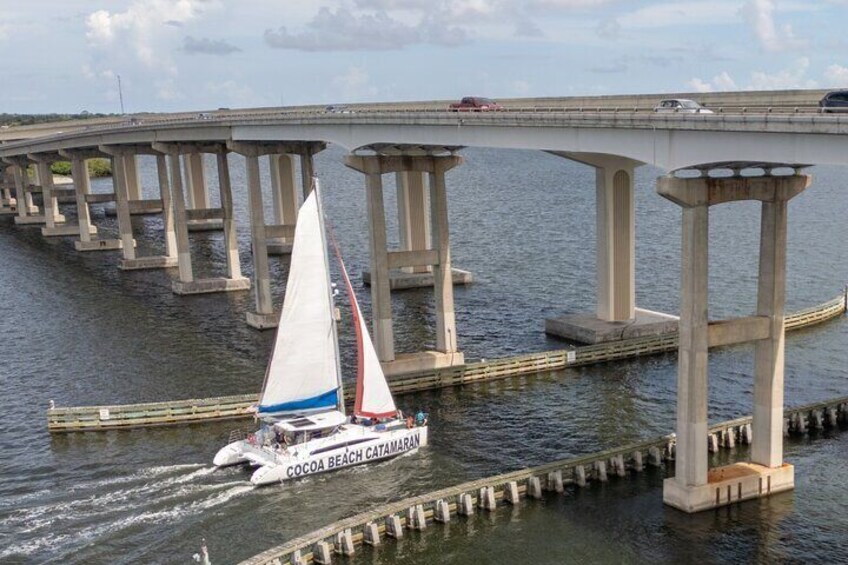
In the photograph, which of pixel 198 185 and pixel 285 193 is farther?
pixel 198 185

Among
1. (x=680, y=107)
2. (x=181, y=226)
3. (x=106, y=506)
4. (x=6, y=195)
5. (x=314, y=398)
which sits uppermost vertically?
(x=680, y=107)

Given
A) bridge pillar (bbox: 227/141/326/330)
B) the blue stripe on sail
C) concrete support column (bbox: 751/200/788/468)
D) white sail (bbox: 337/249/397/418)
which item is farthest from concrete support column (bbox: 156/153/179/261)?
concrete support column (bbox: 751/200/788/468)

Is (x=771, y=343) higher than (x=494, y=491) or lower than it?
higher

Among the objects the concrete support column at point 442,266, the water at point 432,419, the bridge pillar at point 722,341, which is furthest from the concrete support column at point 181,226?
the bridge pillar at point 722,341

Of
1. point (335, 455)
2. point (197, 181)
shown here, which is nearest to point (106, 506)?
point (335, 455)

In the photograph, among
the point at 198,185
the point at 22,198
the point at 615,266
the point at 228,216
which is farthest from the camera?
the point at 22,198

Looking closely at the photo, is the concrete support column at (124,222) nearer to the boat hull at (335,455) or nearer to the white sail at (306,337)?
the white sail at (306,337)

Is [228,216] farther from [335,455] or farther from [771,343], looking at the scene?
[771,343]
